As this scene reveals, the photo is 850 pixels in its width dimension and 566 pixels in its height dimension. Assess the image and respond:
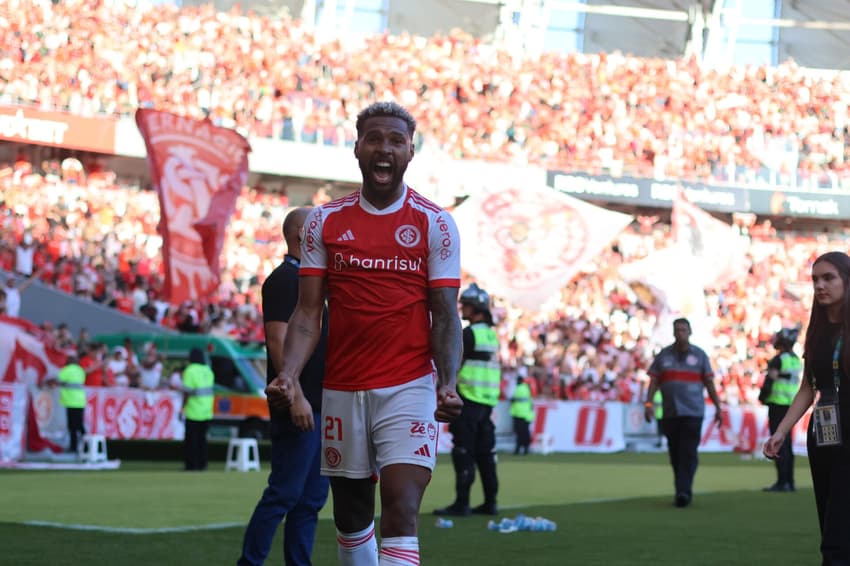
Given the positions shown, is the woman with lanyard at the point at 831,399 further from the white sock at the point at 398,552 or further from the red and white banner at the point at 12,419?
the red and white banner at the point at 12,419

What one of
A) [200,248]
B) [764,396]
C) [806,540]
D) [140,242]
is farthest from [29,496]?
[140,242]

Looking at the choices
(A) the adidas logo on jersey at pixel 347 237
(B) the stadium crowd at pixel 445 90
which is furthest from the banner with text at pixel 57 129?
(A) the adidas logo on jersey at pixel 347 237

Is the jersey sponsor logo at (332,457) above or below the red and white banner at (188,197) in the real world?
below

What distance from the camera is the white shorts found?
5.84 metres

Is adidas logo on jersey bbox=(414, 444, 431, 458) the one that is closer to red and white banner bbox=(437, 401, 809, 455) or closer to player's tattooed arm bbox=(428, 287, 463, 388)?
player's tattooed arm bbox=(428, 287, 463, 388)

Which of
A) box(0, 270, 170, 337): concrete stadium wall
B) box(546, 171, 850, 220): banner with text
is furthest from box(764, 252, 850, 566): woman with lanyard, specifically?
box(546, 171, 850, 220): banner with text

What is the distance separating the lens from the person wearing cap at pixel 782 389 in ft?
59.1

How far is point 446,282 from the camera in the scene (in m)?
5.95

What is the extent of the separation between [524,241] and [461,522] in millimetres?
15898

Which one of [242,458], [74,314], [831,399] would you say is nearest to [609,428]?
[74,314]

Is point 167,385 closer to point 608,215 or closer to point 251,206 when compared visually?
point 608,215

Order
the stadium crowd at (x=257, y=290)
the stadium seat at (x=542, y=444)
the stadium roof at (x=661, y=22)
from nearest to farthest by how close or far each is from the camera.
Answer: the stadium seat at (x=542, y=444) < the stadium crowd at (x=257, y=290) < the stadium roof at (x=661, y=22)

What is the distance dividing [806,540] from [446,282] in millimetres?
7329

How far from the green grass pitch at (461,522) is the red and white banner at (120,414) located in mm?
1998
